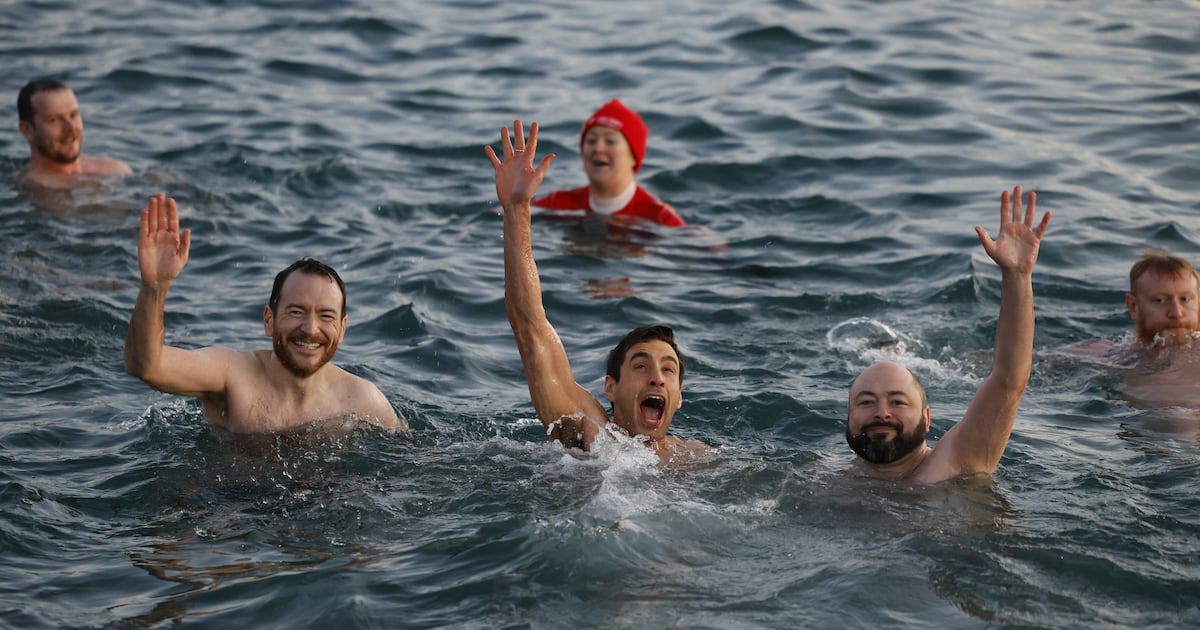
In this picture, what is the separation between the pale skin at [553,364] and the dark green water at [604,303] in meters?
0.25

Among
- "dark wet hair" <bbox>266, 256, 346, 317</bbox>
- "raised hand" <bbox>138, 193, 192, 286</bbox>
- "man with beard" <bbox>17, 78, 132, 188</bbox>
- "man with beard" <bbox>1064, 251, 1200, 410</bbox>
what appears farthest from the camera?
"man with beard" <bbox>17, 78, 132, 188</bbox>

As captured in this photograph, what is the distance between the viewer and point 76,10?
20.8 m

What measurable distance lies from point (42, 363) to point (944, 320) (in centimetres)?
652

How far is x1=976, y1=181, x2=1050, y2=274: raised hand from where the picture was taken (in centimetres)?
675

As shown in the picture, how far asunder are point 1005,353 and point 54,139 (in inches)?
382

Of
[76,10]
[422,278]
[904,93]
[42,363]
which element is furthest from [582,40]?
[42,363]

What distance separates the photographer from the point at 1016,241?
6.83 meters

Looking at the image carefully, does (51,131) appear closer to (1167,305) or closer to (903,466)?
(903,466)

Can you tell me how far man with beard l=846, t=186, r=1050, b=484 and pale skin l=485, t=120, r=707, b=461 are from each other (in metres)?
1.03

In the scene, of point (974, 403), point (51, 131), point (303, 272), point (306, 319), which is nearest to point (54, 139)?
point (51, 131)

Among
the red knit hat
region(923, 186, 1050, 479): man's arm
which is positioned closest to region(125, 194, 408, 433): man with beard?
region(923, 186, 1050, 479): man's arm

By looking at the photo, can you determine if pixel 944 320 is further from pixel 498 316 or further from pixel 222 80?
pixel 222 80

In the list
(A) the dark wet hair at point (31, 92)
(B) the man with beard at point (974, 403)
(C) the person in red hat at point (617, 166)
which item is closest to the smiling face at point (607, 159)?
(C) the person in red hat at point (617, 166)

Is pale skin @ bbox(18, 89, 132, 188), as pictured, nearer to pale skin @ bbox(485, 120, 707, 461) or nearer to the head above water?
pale skin @ bbox(485, 120, 707, 461)
